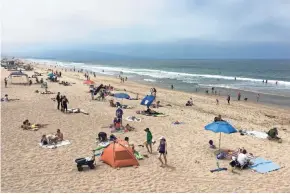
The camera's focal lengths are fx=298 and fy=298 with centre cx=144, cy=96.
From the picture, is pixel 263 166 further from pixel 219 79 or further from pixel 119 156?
pixel 219 79

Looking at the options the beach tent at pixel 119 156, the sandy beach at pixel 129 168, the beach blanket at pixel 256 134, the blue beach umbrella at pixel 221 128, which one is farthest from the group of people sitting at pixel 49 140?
the beach blanket at pixel 256 134

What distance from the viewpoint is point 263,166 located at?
1099 centimetres

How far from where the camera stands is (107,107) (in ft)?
72.3

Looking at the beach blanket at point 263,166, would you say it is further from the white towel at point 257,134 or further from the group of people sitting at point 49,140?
the group of people sitting at point 49,140

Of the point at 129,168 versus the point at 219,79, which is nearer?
the point at 129,168

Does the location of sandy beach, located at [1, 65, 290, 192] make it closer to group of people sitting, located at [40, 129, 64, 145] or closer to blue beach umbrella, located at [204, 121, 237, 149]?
group of people sitting, located at [40, 129, 64, 145]

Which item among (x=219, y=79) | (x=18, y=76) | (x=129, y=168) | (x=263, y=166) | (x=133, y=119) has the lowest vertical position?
(x=129, y=168)

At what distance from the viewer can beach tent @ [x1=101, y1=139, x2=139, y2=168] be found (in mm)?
10461

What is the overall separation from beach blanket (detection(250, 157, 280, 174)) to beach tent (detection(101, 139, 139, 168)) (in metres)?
4.34

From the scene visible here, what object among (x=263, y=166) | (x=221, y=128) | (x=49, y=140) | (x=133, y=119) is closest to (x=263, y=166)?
(x=263, y=166)

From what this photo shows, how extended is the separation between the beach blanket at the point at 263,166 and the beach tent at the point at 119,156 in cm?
434

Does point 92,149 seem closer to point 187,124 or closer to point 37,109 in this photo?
point 187,124

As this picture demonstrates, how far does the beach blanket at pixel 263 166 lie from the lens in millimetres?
10700

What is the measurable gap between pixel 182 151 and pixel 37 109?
1141 cm
